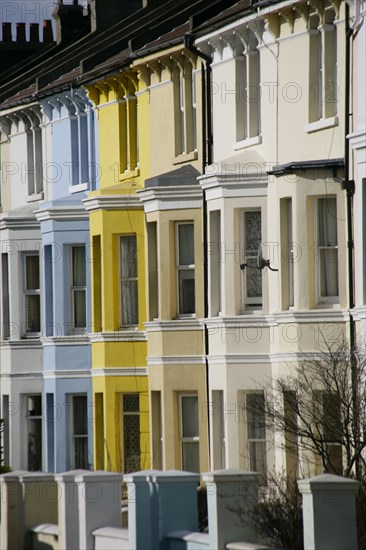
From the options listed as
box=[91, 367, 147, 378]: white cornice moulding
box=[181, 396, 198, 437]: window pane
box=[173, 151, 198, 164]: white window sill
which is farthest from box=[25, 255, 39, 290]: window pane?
box=[181, 396, 198, 437]: window pane

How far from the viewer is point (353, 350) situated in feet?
91.2

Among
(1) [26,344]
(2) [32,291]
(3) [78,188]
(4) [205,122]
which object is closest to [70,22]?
(2) [32,291]

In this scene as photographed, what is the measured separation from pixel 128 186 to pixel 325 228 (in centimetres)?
876

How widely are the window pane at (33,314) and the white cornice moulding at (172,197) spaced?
28.5ft

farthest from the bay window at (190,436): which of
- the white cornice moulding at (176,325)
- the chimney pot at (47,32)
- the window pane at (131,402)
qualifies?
the chimney pot at (47,32)

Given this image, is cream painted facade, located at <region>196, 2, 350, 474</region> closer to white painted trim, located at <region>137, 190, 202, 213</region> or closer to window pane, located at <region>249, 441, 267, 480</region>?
window pane, located at <region>249, 441, 267, 480</region>

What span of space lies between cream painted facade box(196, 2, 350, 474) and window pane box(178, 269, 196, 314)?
135 cm

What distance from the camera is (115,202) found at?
38375 mm

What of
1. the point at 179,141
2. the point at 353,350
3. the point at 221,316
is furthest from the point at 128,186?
the point at 353,350

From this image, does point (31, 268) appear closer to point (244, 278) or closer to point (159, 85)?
point (159, 85)

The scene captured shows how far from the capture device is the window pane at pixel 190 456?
3569cm

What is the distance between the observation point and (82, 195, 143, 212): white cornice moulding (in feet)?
125

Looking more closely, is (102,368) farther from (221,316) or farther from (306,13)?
(306,13)

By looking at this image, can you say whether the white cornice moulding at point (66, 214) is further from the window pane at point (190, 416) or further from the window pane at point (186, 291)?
the window pane at point (190, 416)
